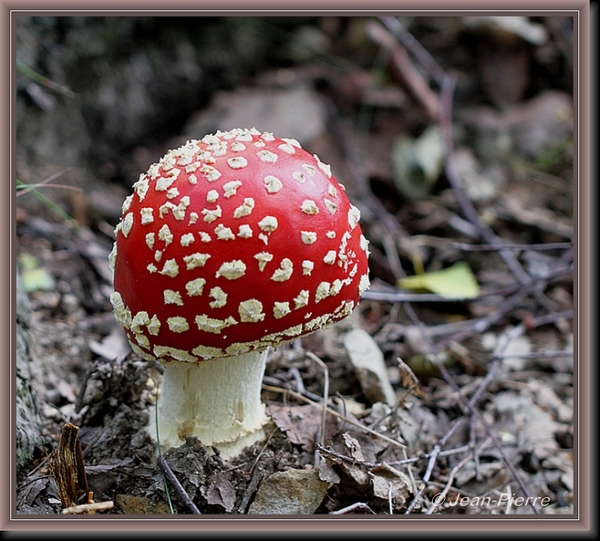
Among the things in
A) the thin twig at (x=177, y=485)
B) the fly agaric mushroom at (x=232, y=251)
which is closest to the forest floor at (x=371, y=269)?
the thin twig at (x=177, y=485)

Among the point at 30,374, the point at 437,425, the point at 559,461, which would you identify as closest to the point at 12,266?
the point at 30,374

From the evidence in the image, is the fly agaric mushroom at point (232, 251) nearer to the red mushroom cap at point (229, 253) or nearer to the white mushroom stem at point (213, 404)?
the red mushroom cap at point (229, 253)

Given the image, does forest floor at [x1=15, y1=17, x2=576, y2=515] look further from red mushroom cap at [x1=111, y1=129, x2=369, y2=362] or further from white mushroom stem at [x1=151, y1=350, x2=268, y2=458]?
red mushroom cap at [x1=111, y1=129, x2=369, y2=362]

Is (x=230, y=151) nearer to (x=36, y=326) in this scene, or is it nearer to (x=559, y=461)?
(x=36, y=326)

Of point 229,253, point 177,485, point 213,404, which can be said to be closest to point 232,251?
point 229,253

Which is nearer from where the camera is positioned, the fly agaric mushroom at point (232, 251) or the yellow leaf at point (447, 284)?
the fly agaric mushroom at point (232, 251)

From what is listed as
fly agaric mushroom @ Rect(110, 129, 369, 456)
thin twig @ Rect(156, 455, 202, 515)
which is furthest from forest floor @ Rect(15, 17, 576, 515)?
fly agaric mushroom @ Rect(110, 129, 369, 456)

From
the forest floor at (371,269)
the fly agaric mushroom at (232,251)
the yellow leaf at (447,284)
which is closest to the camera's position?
the fly agaric mushroom at (232,251)
